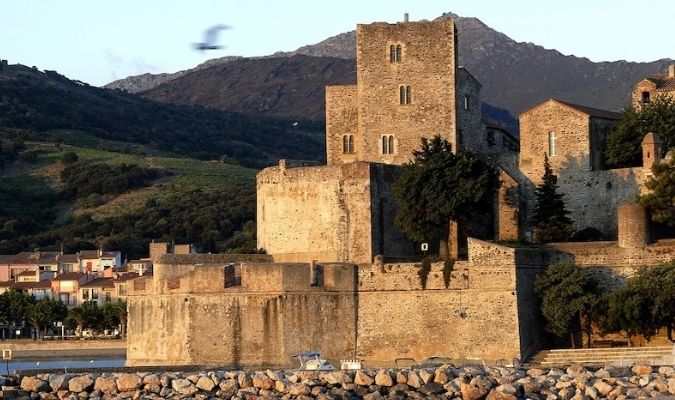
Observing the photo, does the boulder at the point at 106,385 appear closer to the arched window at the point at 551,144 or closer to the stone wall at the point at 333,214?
the stone wall at the point at 333,214

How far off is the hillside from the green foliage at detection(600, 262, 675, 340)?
250 ft

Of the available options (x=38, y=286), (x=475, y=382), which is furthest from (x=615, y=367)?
(x=38, y=286)

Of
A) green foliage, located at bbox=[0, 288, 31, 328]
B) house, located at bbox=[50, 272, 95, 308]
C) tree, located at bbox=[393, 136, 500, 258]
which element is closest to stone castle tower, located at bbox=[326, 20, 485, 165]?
tree, located at bbox=[393, 136, 500, 258]

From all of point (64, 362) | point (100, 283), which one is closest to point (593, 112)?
point (64, 362)

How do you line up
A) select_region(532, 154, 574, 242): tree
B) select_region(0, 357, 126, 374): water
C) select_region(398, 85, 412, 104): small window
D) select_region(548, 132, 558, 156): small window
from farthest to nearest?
1. select_region(0, 357, 126, 374): water
2. select_region(398, 85, 412, 104): small window
3. select_region(548, 132, 558, 156): small window
4. select_region(532, 154, 574, 242): tree

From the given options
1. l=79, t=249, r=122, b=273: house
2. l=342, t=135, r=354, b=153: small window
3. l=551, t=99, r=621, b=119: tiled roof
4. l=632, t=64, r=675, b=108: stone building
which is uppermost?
l=632, t=64, r=675, b=108: stone building

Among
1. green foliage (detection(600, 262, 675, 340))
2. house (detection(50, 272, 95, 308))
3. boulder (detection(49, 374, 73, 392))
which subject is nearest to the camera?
boulder (detection(49, 374, 73, 392))

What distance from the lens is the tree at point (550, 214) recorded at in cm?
4744

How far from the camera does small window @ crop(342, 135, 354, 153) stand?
168 ft

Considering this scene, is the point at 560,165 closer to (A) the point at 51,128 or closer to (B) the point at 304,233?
(B) the point at 304,233

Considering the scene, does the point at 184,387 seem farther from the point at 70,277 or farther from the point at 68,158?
the point at 68,158

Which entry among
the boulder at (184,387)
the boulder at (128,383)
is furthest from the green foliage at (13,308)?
the boulder at (184,387)

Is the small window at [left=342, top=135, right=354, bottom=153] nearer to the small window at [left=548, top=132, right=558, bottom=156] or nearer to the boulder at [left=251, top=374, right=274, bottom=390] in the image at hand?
the small window at [left=548, top=132, right=558, bottom=156]

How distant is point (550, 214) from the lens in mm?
47844
